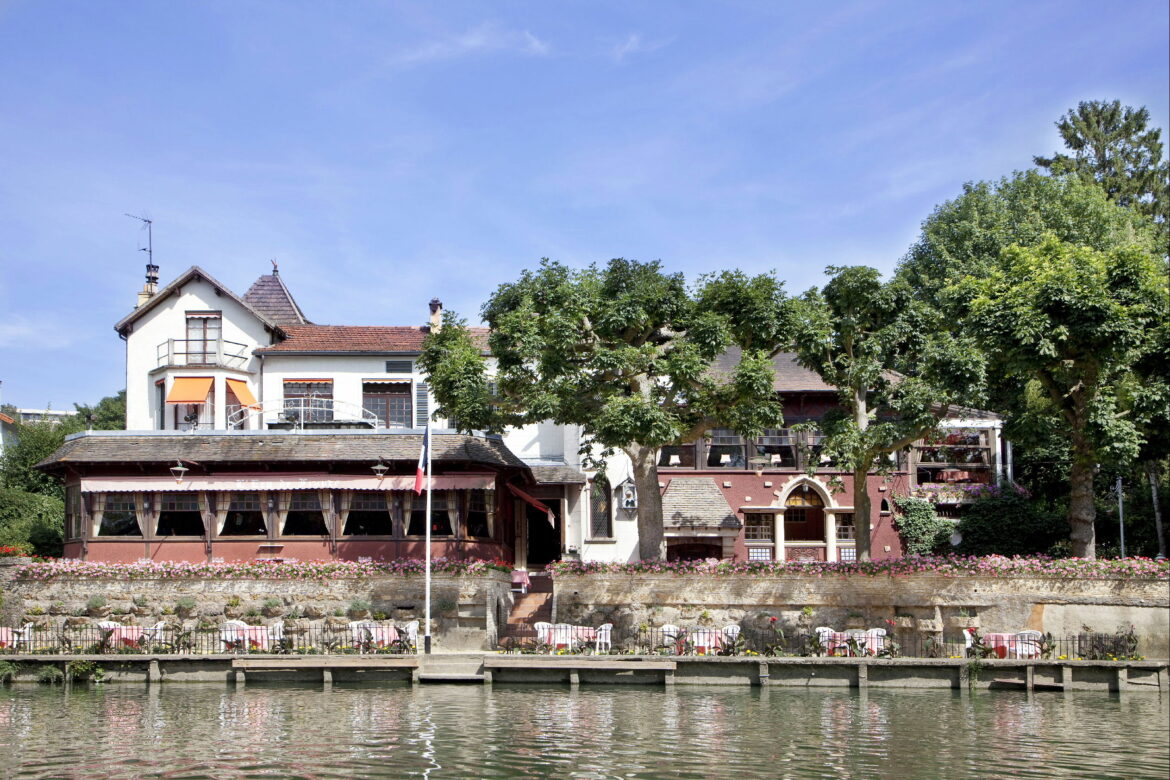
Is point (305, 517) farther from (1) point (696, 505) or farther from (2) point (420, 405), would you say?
(1) point (696, 505)

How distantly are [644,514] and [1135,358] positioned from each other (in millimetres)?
12186

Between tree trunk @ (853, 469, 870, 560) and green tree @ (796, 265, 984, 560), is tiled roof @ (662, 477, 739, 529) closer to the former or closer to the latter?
tree trunk @ (853, 469, 870, 560)

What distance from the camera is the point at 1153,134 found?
51.4 meters

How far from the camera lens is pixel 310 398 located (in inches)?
1582

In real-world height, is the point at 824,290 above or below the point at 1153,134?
below

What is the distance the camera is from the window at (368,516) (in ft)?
108

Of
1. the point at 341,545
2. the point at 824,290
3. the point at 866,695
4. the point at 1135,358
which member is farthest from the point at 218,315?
the point at 1135,358

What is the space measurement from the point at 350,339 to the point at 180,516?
1070 centimetres

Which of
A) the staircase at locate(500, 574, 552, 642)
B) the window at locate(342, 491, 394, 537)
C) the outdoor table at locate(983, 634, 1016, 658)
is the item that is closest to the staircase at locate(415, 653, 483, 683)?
the staircase at locate(500, 574, 552, 642)

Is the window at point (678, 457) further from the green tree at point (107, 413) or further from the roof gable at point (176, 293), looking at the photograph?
the green tree at point (107, 413)

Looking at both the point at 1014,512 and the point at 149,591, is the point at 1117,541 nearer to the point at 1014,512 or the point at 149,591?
the point at 1014,512

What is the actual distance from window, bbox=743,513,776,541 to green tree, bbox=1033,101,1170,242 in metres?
22.7

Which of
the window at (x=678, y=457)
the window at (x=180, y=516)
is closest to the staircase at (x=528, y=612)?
the window at (x=678, y=457)

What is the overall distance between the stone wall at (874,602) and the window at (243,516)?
906 centimetres
